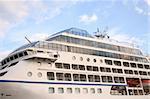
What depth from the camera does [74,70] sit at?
26.6 meters

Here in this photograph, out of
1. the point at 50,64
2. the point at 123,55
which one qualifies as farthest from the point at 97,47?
the point at 50,64

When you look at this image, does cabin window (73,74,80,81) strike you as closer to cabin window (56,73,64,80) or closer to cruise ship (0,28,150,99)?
cruise ship (0,28,150,99)

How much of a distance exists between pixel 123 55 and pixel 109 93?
22.1 feet

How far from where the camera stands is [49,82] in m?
24.2

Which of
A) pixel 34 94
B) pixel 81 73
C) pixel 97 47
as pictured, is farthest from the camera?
pixel 97 47

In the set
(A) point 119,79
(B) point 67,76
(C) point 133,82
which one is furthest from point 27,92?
(C) point 133,82

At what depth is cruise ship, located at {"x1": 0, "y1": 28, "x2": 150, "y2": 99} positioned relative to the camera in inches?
914

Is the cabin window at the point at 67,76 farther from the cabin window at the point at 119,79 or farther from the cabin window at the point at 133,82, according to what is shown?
the cabin window at the point at 133,82

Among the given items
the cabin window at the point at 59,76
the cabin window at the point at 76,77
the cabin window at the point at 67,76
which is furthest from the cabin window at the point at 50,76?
the cabin window at the point at 76,77

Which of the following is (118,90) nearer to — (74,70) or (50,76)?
(74,70)

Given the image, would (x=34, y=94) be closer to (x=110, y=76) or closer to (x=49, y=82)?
(x=49, y=82)

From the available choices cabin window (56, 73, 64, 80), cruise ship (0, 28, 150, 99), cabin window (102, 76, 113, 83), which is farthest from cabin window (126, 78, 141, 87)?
cabin window (56, 73, 64, 80)

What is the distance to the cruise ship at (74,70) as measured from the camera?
2320cm

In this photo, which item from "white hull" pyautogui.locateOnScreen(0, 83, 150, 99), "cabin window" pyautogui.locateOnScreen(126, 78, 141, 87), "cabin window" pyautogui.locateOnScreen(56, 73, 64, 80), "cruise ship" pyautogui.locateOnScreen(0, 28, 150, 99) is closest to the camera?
"white hull" pyautogui.locateOnScreen(0, 83, 150, 99)
